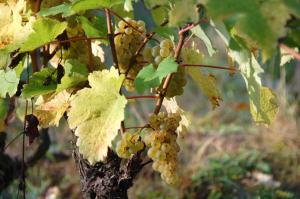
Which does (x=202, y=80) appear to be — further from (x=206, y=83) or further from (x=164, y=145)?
(x=164, y=145)

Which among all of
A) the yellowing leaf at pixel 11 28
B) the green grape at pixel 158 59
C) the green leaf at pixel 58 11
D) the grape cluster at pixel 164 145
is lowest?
the grape cluster at pixel 164 145

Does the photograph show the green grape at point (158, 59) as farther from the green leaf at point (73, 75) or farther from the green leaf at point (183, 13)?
the green leaf at point (183, 13)

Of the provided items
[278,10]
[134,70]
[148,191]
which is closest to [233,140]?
[148,191]

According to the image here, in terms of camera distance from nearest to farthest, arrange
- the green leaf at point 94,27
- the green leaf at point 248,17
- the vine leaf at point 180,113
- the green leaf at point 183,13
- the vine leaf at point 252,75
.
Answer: the green leaf at point 248,17
the green leaf at point 183,13
the vine leaf at point 252,75
the green leaf at point 94,27
the vine leaf at point 180,113

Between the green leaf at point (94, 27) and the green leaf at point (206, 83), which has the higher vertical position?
the green leaf at point (94, 27)

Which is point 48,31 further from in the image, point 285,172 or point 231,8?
point 285,172

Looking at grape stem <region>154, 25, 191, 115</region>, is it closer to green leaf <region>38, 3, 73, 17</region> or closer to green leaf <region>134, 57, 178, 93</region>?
green leaf <region>134, 57, 178, 93</region>

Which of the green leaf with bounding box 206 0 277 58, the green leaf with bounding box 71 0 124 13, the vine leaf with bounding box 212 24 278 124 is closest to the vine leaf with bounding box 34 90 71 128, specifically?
the green leaf with bounding box 71 0 124 13

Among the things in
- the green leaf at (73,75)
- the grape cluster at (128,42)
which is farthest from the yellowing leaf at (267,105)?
the green leaf at (73,75)
